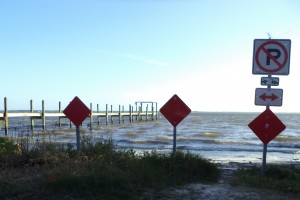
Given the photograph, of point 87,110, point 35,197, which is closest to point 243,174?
point 87,110

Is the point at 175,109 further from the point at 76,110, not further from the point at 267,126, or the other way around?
the point at 76,110

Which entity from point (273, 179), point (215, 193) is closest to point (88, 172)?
point (215, 193)

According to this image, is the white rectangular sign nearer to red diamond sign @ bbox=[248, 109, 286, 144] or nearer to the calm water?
red diamond sign @ bbox=[248, 109, 286, 144]

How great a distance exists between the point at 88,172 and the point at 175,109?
3.44m

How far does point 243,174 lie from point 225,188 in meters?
1.74

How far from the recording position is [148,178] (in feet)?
25.5

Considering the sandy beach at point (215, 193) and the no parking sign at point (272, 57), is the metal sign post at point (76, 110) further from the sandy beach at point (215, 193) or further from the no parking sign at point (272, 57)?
the no parking sign at point (272, 57)

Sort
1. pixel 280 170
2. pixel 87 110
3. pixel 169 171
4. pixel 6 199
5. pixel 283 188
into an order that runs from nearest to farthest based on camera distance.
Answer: pixel 6 199 < pixel 283 188 < pixel 169 171 < pixel 280 170 < pixel 87 110

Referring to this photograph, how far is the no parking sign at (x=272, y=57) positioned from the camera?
8.86 m

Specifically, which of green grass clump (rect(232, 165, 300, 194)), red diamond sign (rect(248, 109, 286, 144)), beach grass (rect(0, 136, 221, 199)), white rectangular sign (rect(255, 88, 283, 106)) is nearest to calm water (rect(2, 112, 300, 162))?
beach grass (rect(0, 136, 221, 199))

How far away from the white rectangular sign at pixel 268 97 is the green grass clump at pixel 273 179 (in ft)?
5.11

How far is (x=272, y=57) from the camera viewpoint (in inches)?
351

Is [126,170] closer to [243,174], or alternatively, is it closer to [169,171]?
[169,171]

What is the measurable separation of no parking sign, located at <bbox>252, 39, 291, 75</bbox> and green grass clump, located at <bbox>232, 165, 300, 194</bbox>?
220 cm
